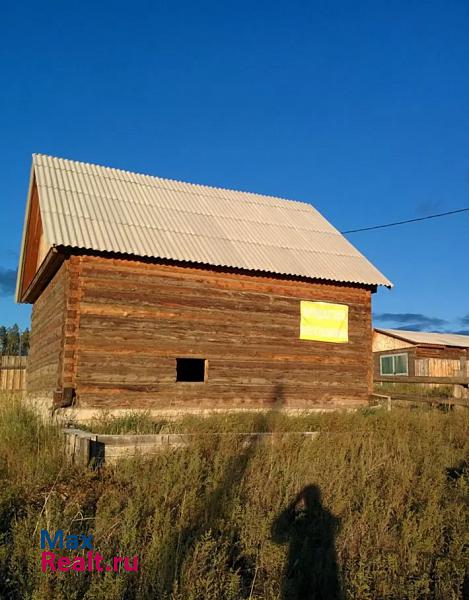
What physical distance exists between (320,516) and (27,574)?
10.0 feet

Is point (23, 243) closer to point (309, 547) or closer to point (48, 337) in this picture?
point (48, 337)

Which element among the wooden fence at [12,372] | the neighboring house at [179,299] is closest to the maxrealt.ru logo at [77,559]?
the neighboring house at [179,299]

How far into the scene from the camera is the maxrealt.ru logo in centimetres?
439

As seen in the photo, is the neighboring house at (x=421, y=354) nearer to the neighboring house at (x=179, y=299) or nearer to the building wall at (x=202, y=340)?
the neighboring house at (x=179, y=299)

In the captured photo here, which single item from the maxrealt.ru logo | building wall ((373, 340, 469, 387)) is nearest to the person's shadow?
the maxrealt.ru logo

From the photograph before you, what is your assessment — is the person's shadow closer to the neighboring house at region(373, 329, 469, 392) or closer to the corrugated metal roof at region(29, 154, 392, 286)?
the corrugated metal roof at region(29, 154, 392, 286)

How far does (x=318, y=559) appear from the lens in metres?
5.27

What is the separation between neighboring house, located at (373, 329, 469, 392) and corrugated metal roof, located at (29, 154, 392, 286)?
19329 mm

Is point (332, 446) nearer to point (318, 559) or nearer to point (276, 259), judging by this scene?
point (318, 559)

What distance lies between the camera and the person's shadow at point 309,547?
4.79m

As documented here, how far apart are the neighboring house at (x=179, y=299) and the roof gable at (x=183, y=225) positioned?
0.05 metres

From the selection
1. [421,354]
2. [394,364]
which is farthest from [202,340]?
[394,364]

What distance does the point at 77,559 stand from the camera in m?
4.52

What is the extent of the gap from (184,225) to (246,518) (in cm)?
1066
